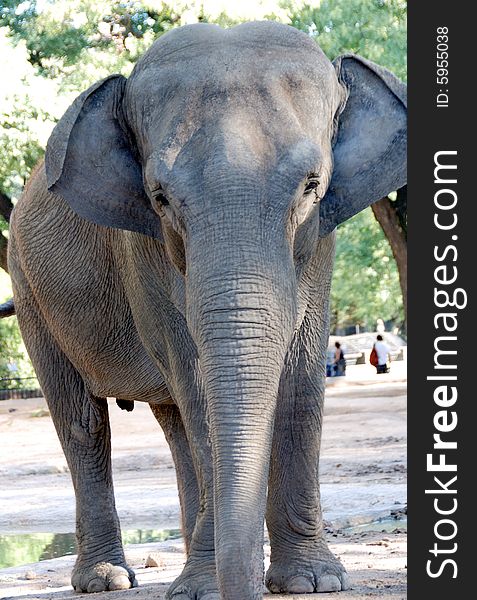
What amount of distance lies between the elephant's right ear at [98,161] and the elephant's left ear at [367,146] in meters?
0.87

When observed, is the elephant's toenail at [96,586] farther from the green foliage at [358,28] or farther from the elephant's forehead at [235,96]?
the green foliage at [358,28]

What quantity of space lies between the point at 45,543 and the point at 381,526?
9.71 feet

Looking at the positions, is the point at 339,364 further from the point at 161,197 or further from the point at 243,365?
the point at 243,365

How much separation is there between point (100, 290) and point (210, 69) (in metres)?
2.31

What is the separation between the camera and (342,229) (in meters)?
36.2

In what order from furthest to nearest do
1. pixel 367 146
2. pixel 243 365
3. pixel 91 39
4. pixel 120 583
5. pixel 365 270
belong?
pixel 365 270 < pixel 91 39 < pixel 120 583 < pixel 367 146 < pixel 243 365

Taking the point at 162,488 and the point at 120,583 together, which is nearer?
the point at 120,583

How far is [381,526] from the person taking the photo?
1125 centimetres

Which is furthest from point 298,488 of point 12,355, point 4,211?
point 12,355

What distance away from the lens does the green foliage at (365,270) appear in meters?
34.2

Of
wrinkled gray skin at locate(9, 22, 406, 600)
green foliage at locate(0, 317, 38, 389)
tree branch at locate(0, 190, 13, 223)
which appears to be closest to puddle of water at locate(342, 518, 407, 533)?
wrinkled gray skin at locate(9, 22, 406, 600)

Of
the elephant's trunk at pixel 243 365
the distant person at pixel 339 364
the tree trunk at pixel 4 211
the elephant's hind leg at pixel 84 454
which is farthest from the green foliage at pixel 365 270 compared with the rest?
the elephant's trunk at pixel 243 365

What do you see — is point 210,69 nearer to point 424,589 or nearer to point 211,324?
point 211,324

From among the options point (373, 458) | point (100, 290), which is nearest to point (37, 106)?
point (373, 458)
